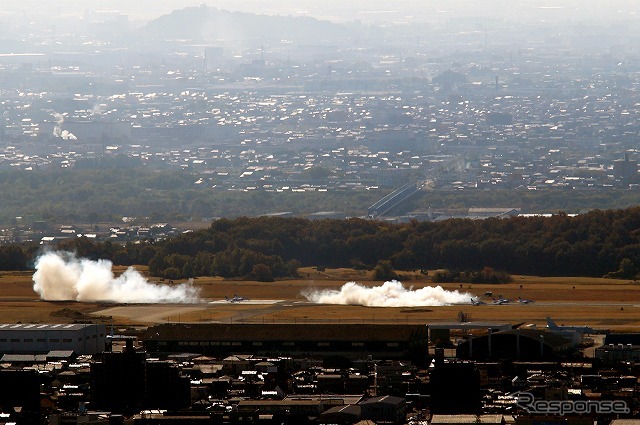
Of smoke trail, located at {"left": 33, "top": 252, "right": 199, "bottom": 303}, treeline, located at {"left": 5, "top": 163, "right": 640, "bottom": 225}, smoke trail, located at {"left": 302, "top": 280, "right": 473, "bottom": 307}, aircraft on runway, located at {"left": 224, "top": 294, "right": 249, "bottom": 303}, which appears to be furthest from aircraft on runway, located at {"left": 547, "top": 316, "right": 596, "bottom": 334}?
treeline, located at {"left": 5, "top": 163, "right": 640, "bottom": 225}

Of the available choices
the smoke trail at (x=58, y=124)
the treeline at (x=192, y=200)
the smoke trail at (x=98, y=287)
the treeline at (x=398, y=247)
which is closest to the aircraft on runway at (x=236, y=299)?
the smoke trail at (x=98, y=287)

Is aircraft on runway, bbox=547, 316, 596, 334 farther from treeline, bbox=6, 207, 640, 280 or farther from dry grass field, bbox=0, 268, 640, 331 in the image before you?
treeline, bbox=6, 207, 640, 280

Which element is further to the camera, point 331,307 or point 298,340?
point 331,307

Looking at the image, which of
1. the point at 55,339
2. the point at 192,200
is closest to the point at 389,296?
the point at 55,339

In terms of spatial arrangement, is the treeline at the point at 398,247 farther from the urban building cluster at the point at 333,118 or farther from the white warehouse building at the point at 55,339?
the urban building cluster at the point at 333,118

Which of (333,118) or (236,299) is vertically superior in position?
(236,299)

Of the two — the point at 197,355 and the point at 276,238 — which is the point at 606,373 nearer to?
the point at 197,355

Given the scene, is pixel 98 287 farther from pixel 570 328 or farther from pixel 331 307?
pixel 570 328

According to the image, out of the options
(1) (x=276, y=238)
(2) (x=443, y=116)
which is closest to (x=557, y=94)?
(2) (x=443, y=116)
